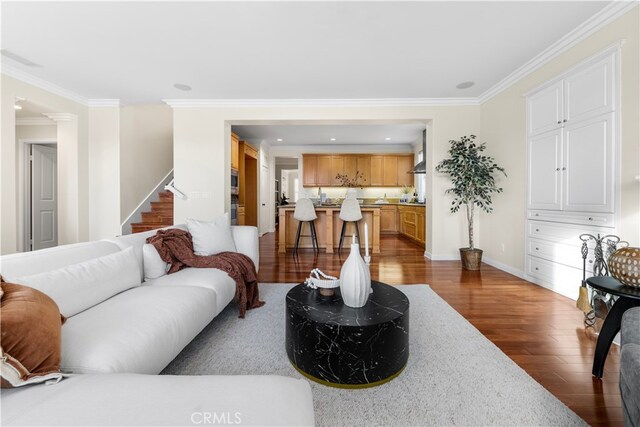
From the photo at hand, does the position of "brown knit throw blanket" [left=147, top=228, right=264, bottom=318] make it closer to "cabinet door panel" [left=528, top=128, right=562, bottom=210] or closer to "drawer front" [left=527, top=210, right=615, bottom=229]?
"drawer front" [left=527, top=210, right=615, bottom=229]

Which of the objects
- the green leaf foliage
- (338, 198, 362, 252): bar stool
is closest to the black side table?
the green leaf foliage

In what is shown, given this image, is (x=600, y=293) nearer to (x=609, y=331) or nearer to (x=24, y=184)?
(x=609, y=331)

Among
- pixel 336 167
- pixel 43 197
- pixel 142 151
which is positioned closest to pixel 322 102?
pixel 142 151

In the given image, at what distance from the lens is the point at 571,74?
285cm

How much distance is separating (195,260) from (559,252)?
363 centimetres

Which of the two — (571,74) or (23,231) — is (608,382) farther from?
(23,231)

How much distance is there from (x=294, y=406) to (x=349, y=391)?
0.82 meters

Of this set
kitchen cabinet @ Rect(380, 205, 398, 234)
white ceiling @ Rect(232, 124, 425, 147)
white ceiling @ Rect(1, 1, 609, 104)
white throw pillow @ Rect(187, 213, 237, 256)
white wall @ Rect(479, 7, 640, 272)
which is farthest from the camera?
kitchen cabinet @ Rect(380, 205, 398, 234)

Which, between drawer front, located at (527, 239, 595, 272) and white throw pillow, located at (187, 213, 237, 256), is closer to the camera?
white throw pillow, located at (187, 213, 237, 256)

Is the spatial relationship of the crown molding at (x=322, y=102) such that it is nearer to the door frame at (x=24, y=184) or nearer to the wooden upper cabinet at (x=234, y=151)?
the wooden upper cabinet at (x=234, y=151)

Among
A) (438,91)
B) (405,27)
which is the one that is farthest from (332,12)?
(438,91)

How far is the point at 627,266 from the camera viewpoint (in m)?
1.54

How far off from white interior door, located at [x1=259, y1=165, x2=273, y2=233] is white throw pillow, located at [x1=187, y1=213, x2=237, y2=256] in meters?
4.96

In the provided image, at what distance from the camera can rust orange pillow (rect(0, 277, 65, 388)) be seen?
85 centimetres
